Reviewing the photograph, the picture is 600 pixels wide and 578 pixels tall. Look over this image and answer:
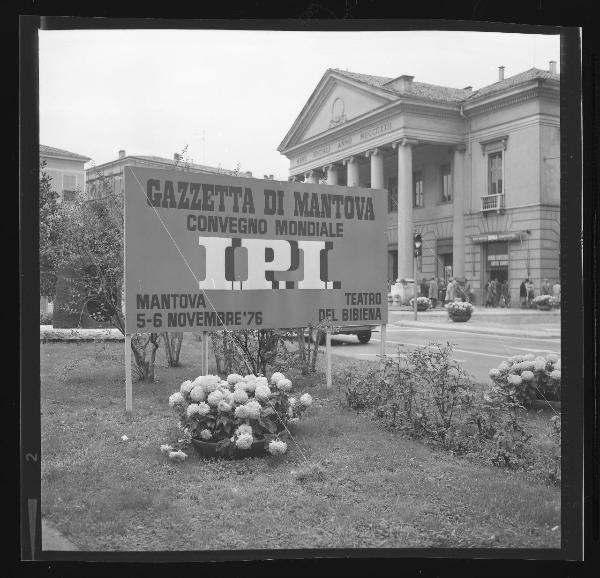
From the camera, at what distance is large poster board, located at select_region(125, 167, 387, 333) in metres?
4.46

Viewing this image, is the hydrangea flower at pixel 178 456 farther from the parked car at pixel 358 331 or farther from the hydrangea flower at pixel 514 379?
the hydrangea flower at pixel 514 379

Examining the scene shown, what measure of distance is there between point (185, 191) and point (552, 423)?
115 inches

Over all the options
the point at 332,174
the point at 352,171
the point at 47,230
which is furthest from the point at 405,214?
the point at 47,230

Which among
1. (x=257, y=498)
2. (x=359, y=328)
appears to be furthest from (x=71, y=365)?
(x=359, y=328)

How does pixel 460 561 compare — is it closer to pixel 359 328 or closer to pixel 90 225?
pixel 359 328

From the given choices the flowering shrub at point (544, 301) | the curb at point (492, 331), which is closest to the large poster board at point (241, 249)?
the curb at point (492, 331)

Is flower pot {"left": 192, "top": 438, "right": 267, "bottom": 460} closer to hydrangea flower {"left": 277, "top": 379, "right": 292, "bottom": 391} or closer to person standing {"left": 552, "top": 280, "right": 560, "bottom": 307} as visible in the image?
hydrangea flower {"left": 277, "top": 379, "right": 292, "bottom": 391}

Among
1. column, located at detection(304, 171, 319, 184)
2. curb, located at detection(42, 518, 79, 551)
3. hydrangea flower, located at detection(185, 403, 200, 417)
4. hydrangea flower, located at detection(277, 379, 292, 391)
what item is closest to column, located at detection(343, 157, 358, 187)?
column, located at detection(304, 171, 319, 184)

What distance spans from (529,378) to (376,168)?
6.09ft

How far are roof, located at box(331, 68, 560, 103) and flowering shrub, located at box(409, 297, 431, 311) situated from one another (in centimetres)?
134

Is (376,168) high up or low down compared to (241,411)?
up

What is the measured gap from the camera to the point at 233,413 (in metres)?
4.20

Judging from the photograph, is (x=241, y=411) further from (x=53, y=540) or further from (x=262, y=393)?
(x=53, y=540)
